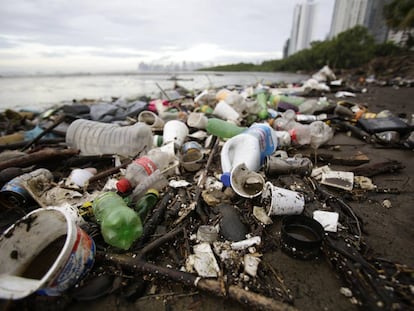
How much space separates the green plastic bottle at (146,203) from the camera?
1547mm

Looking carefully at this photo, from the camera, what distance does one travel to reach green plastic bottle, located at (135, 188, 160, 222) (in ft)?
5.08

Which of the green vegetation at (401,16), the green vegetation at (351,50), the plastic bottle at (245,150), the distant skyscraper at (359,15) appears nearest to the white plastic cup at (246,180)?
the plastic bottle at (245,150)

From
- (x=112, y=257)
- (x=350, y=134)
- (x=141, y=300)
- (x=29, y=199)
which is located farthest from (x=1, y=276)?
(x=350, y=134)

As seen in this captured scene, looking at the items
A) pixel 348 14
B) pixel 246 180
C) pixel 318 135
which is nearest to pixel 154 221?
pixel 246 180

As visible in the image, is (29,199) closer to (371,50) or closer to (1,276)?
(1,276)

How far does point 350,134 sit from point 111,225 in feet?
11.3

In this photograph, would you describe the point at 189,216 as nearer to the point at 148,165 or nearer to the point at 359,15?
the point at 148,165

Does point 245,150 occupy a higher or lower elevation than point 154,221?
higher

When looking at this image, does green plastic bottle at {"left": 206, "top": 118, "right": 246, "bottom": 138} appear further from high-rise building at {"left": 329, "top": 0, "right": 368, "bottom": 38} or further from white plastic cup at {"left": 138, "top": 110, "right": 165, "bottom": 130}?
high-rise building at {"left": 329, "top": 0, "right": 368, "bottom": 38}

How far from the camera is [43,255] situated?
43.0 inches

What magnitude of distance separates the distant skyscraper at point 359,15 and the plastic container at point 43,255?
183ft

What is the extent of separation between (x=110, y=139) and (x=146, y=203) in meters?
1.49

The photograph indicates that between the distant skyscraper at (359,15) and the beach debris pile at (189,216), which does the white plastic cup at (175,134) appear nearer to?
the beach debris pile at (189,216)

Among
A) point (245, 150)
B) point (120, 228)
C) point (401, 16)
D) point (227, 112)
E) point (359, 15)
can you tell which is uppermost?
point (359, 15)
